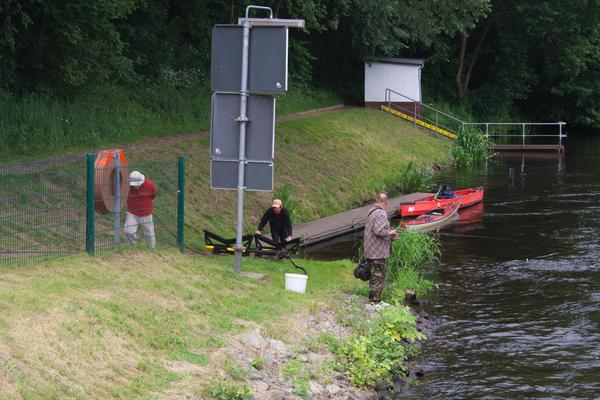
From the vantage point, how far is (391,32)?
46.8 m

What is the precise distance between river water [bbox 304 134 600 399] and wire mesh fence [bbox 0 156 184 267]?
5.04m

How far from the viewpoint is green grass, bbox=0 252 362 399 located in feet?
29.7

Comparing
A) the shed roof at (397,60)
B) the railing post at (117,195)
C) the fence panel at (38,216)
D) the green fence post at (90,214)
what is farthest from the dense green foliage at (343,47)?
the green fence post at (90,214)

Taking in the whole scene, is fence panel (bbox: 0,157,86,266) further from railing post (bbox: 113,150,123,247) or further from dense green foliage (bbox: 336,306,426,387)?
dense green foliage (bbox: 336,306,426,387)

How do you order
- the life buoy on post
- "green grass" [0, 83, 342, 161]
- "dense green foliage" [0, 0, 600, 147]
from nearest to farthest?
the life buoy on post, "green grass" [0, 83, 342, 161], "dense green foliage" [0, 0, 600, 147]

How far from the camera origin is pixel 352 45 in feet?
156

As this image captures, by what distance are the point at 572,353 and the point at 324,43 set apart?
125ft

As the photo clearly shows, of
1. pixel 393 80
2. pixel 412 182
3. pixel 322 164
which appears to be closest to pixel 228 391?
pixel 322 164

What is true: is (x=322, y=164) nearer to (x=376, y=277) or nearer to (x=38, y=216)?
(x=376, y=277)

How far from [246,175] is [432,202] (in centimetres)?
1362

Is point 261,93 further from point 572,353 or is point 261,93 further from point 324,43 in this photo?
point 324,43

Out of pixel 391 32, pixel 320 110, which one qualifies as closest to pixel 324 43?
pixel 391 32

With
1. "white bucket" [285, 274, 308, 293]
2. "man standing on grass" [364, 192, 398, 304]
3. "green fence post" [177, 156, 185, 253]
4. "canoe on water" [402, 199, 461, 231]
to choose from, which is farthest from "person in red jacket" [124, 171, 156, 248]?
"canoe on water" [402, 199, 461, 231]

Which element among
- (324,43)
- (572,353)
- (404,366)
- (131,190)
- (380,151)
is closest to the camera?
(404,366)
